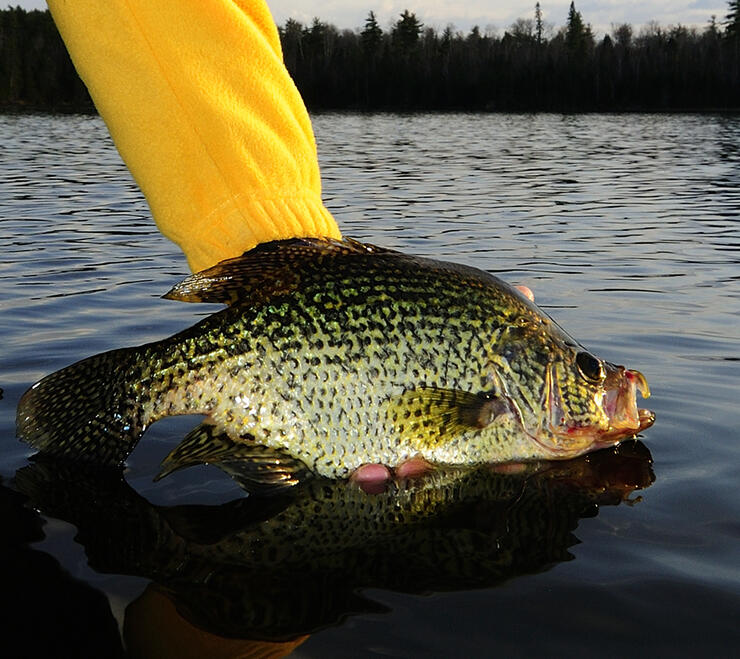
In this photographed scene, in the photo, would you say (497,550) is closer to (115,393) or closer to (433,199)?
(115,393)

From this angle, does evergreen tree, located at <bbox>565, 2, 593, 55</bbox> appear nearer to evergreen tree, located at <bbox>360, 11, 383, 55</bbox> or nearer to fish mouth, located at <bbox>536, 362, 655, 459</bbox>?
evergreen tree, located at <bbox>360, 11, 383, 55</bbox>

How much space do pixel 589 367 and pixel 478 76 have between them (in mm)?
83932

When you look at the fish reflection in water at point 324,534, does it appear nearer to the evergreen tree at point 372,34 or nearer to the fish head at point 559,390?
the fish head at point 559,390

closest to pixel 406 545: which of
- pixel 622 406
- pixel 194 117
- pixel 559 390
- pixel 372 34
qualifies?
pixel 559 390

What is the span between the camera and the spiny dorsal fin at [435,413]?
4.16m

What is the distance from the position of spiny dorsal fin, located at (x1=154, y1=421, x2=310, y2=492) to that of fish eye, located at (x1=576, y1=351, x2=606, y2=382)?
135cm

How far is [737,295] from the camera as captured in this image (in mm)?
9758

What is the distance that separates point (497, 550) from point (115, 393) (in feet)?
5.70

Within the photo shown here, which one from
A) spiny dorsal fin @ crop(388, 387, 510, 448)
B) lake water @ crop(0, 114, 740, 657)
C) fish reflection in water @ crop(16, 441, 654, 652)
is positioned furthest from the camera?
spiny dorsal fin @ crop(388, 387, 510, 448)

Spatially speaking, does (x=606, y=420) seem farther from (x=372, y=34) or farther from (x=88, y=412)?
(x=372, y=34)

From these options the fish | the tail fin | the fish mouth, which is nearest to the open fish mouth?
the fish mouth

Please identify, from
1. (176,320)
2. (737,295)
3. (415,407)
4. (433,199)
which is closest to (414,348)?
(415,407)

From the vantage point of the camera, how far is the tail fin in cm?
426

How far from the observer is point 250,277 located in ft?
14.4
